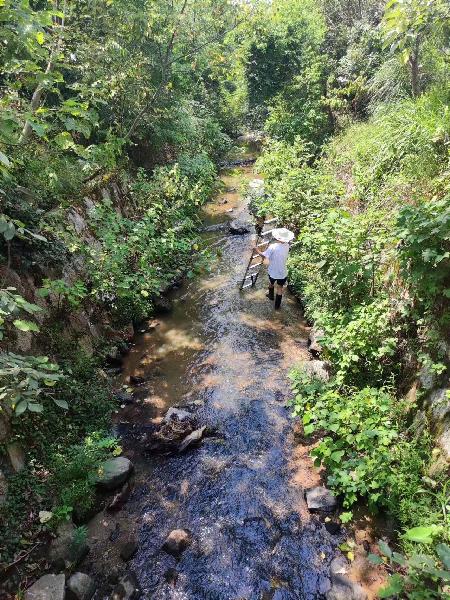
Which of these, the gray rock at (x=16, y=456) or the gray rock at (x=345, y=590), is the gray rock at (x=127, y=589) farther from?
the gray rock at (x=345, y=590)

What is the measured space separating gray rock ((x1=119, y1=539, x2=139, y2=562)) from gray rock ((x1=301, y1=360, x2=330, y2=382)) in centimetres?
357

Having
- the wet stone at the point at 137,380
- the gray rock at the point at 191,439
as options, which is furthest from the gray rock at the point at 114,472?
the wet stone at the point at 137,380

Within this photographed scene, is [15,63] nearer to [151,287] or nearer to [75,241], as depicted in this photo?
[75,241]

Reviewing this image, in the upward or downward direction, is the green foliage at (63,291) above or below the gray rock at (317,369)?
above

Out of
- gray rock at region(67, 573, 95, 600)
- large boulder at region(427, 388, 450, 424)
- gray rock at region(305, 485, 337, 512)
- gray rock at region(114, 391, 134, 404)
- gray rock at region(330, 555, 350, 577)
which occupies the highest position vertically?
large boulder at region(427, 388, 450, 424)

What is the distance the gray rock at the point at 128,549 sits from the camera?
4.64 metres

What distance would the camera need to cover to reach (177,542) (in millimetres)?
4648

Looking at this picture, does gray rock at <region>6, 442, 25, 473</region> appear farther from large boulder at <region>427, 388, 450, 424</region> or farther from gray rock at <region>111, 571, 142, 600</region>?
large boulder at <region>427, 388, 450, 424</region>

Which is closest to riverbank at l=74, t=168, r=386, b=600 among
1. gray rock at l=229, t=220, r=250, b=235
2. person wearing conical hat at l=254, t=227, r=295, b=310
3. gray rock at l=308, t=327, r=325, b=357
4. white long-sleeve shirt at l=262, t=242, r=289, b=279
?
gray rock at l=308, t=327, r=325, b=357

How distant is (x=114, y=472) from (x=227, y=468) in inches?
64.6

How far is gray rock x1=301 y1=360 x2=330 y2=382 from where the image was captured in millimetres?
6531

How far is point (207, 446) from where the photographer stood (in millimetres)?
6098

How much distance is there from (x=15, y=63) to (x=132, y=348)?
568 centimetres

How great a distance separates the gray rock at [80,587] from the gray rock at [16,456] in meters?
1.47
